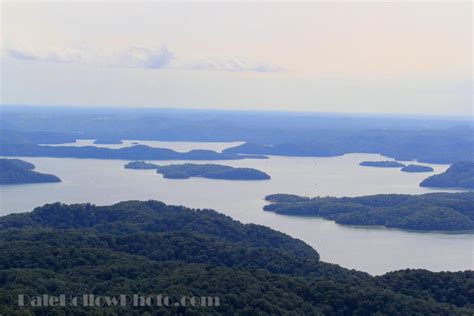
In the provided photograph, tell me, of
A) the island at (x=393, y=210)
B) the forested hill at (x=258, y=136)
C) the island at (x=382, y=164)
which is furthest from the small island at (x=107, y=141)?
the island at (x=393, y=210)

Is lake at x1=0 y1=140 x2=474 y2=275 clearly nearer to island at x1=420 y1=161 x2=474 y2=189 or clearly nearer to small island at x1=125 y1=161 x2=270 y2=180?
small island at x1=125 y1=161 x2=270 y2=180

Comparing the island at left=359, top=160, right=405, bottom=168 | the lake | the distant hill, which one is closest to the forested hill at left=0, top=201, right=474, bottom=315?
the lake

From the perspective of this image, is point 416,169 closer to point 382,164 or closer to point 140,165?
point 382,164

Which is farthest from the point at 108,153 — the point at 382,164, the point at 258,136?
the point at 258,136

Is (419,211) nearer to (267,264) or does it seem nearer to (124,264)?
(267,264)

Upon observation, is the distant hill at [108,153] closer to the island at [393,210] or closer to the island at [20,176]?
the island at [20,176]

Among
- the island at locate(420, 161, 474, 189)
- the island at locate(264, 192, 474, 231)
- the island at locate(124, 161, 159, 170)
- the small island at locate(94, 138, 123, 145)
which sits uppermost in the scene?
the small island at locate(94, 138, 123, 145)

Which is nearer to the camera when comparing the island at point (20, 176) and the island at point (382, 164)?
the island at point (20, 176)
